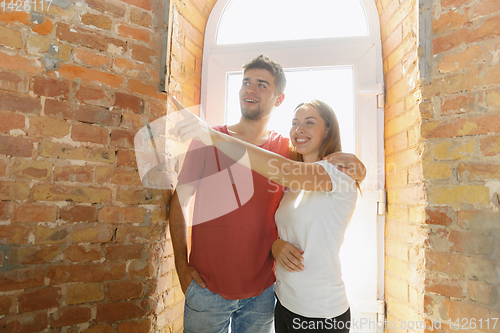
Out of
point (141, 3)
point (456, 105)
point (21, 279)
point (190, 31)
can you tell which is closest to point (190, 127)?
point (141, 3)

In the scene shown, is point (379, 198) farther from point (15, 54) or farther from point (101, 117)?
point (15, 54)

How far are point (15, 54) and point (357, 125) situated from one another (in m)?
1.57

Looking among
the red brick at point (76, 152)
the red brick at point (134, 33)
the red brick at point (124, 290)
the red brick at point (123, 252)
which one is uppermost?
the red brick at point (134, 33)

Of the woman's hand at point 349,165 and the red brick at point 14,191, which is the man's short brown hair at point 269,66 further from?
the red brick at point 14,191

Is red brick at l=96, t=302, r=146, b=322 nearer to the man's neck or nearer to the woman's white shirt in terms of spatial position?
the woman's white shirt

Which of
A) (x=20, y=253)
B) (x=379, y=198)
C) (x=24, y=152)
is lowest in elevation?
(x=20, y=253)

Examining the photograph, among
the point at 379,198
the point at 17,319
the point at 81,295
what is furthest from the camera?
the point at 379,198

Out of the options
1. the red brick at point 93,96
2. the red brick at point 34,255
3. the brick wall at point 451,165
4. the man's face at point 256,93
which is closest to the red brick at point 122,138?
the red brick at point 93,96

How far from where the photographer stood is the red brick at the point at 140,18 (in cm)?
124

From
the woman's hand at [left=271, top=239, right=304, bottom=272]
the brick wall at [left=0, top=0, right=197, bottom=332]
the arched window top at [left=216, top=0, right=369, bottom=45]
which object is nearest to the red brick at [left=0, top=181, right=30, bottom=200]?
the brick wall at [left=0, top=0, right=197, bottom=332]

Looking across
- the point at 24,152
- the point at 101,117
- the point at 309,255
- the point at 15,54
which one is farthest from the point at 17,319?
the point at 309,255

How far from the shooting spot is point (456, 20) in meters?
1.15

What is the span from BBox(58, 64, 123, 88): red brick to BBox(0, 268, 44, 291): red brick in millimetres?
726

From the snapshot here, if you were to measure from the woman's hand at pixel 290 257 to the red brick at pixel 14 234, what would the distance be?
0.92 m
